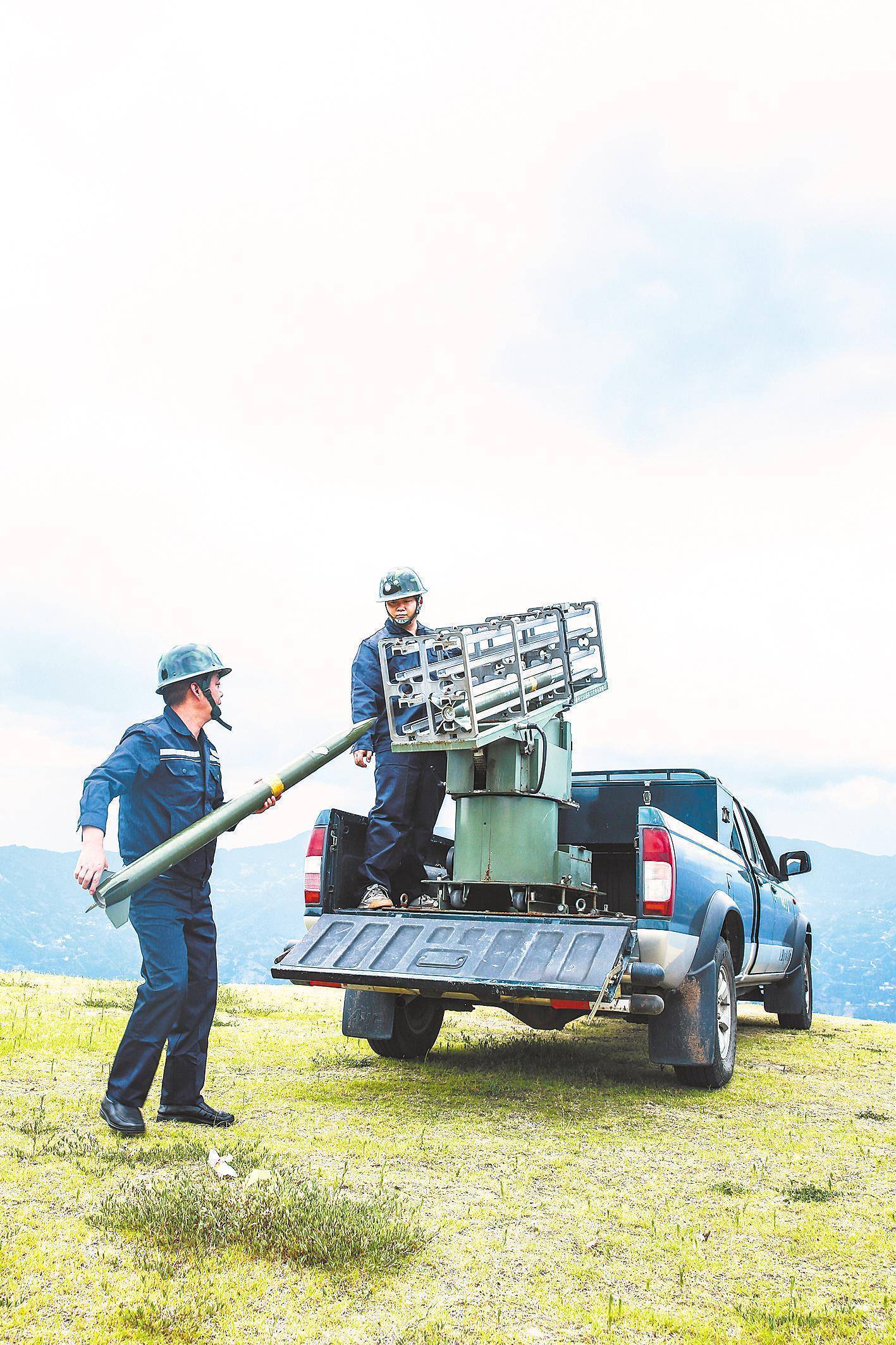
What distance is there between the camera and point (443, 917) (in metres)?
5.71

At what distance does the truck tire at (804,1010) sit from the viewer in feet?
33.5

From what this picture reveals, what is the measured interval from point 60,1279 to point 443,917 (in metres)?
3.00

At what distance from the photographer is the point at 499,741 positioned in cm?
613

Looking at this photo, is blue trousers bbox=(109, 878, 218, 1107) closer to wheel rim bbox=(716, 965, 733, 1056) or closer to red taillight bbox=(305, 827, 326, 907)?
red taillight bbox=(305, 827, 326, 907)

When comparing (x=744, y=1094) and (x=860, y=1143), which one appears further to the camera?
(x=744, y=1094)

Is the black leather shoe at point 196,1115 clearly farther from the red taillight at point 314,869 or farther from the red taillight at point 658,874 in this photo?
the red taillight at point 658,874

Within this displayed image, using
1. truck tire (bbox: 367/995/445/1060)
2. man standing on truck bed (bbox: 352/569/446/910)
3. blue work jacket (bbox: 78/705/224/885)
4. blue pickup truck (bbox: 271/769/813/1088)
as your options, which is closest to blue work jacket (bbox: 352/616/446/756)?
man standing on truck bed (bbox: 352/569/446/910)

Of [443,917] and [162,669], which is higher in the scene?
[162,669]

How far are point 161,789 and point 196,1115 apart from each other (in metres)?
1.53

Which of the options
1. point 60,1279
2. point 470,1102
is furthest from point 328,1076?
point 60,1279

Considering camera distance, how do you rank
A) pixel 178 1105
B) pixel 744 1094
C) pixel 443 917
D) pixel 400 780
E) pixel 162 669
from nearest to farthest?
pixel 178 1105 < pixel 162 669 < pixel 443 917 < pixel 744 1094 < pixel 400 780

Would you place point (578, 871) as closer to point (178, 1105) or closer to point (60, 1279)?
point (178, 1105)

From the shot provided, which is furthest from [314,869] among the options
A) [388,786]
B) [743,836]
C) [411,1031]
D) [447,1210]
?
[743,836]

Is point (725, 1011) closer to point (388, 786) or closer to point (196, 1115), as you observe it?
point (388, 786)
